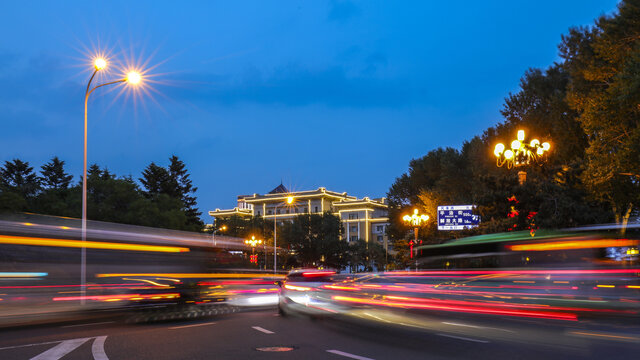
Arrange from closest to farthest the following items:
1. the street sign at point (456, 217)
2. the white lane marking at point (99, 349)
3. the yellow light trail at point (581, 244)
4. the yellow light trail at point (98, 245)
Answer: the white lane marking at point (99, 349) → the yellow light trail at point (581, 244) → the yellow light trail at point (98, 245) → the street sign at point (456, 217)

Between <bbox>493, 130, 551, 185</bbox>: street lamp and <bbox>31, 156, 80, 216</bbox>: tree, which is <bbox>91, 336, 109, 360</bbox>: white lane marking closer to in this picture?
<bbox>493, 130, 551, 185</bbox>: street lamp

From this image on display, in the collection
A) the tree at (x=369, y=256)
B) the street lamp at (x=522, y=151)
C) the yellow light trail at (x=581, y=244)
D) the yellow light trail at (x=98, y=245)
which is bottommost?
the tree at (x=369, y=256)

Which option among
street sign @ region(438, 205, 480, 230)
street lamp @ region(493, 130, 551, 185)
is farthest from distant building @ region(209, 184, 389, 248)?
street lamp @ region(493, 130, 551, 185)

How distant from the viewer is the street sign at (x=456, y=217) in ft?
157

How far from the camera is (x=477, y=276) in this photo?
19.6 meters

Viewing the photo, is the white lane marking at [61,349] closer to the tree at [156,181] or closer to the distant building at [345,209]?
the tree at [156,181]

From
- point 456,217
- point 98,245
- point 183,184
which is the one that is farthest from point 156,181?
point 98,245

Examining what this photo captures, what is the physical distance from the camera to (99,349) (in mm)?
12414

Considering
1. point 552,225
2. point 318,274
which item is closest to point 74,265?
point 318,274

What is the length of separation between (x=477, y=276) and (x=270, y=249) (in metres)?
73.6

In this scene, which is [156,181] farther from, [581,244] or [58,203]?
[581,244]

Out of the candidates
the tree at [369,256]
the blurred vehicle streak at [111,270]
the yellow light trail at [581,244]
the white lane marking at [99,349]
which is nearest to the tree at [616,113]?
the yellow light trail at [581,244]

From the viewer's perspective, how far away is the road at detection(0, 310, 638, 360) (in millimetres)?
11430

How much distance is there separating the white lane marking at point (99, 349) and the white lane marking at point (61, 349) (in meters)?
0.32
